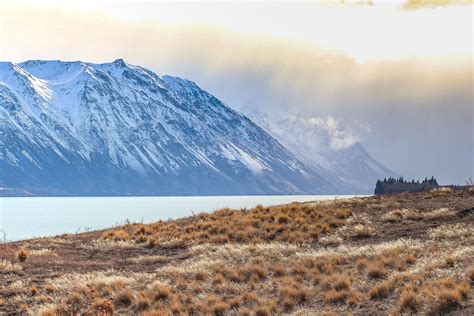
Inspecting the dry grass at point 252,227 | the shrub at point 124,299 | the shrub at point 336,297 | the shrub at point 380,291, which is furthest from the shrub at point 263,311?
the dry grass at point 252,227

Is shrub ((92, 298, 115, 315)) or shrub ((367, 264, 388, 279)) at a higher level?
shrub ((367, 264, 388, 279))

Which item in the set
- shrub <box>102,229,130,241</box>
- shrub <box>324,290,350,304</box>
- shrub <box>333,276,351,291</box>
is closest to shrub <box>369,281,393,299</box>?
shrub <box>324,290,350,304</box>

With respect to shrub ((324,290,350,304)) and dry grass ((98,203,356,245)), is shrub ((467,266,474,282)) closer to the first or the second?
shrub ((324,290,350,304))

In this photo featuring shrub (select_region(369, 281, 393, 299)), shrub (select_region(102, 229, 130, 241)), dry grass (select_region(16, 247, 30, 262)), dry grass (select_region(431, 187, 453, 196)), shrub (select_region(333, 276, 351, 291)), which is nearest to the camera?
shrub (select_region(369, 281, 393, 299))

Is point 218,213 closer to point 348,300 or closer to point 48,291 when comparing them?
point 48,291

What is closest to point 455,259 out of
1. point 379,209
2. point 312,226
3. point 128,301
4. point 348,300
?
point 348,300

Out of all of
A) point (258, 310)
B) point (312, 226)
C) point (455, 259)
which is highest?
point (312, 226)

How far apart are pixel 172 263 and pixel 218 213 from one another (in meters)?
17.8

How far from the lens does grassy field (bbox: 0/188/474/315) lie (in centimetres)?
2102

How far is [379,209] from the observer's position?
43.9 m

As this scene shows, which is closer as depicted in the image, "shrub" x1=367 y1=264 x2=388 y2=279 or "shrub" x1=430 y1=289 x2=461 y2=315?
"shrub" x1=430 y1=289 x2=461 y2=315

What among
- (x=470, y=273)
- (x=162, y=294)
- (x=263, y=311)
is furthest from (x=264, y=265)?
(x=470, y=273)

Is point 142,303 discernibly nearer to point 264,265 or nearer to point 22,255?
point 264,265

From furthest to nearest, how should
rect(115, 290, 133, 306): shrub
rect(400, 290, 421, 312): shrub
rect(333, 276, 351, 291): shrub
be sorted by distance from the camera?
rect(115, 290, 133, 306): shrub < rect(333, 276, 351, 291): shrub < rect(400, 290, 421, 312): shrub
